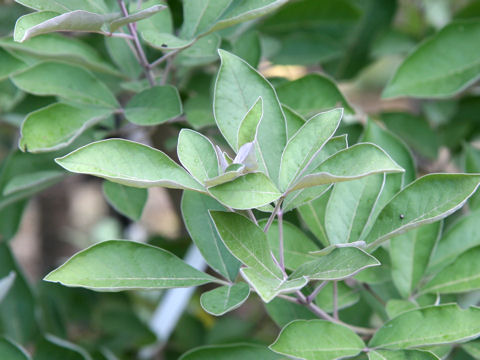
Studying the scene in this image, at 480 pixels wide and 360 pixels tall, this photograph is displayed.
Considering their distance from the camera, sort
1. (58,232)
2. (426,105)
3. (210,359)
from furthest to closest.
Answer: (58,232)
(426,105)
(210,359)

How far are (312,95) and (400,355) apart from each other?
35 cm

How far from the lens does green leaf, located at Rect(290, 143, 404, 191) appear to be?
49 cm

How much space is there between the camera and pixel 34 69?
0.78 m

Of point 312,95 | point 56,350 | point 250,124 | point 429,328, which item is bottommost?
point 56,350

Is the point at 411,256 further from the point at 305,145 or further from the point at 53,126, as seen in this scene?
the point at 53,126

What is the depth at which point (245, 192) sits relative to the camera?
0.51 meters

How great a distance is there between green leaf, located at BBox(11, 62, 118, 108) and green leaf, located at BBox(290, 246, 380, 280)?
38 cm

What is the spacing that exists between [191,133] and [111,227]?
1.67m

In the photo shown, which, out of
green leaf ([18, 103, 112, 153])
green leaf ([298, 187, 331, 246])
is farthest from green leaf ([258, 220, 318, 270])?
green leaf ([18, 103, 112, 153])

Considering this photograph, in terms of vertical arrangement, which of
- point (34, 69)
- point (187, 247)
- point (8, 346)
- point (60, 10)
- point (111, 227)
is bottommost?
point (111, 227)

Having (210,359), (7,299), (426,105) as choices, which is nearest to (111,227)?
(7,299)

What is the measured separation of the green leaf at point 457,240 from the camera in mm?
761

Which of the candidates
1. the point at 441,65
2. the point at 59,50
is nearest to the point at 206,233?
the point at 59,50

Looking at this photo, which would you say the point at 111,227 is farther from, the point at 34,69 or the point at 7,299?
the point at 34,69
